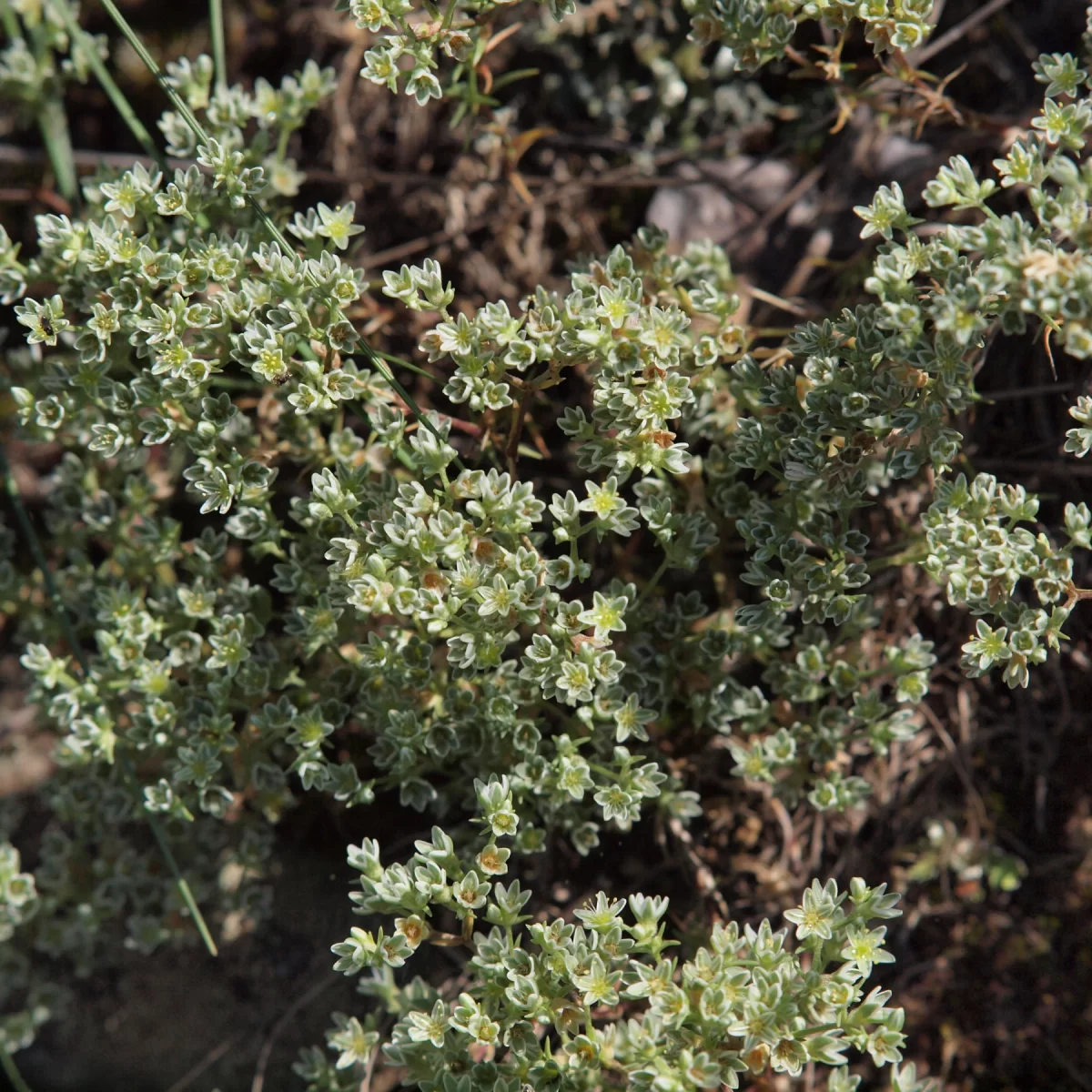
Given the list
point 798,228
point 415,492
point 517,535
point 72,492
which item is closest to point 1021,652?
point 517,535

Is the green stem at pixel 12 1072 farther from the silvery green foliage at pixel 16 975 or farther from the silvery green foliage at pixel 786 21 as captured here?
the silvery green foliage at pixel 786 21

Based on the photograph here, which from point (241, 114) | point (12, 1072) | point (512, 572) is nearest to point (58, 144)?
point (241, 114)

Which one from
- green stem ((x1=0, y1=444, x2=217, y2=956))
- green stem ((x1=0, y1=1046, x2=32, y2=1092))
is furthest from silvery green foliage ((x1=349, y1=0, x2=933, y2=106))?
green stem ((x1=0, y1=1046, x2=32, y2=1092))

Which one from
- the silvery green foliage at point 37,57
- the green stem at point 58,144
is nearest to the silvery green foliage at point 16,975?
the green stem at point 58,144

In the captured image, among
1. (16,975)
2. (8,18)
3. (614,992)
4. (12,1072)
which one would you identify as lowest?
(12,1072)

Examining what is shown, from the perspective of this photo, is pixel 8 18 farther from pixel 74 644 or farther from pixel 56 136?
pixel 74 644

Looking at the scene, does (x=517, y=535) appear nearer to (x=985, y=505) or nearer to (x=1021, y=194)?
(x=985, y=505)
